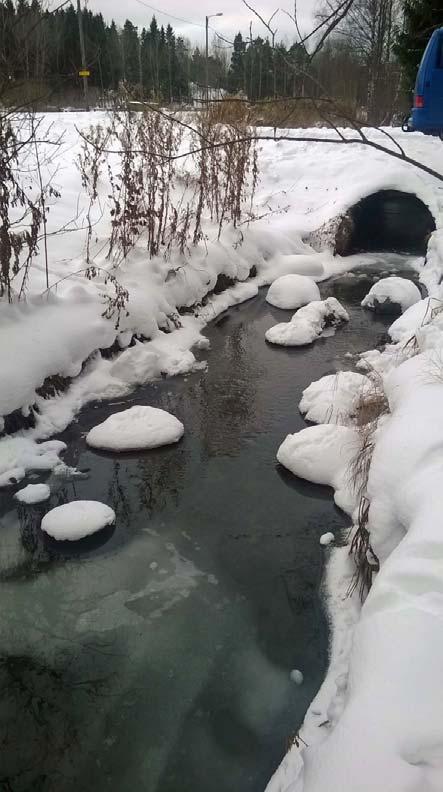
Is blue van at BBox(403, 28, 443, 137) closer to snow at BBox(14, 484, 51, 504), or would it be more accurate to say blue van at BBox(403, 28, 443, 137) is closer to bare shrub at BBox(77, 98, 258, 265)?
bare shrub at BBox(77, 98, 258, 265)

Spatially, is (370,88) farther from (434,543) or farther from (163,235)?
(434,543)

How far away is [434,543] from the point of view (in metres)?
2.65

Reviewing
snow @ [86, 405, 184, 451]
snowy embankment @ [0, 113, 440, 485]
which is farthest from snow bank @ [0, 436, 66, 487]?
snow @ [86, 405, 184, 451]

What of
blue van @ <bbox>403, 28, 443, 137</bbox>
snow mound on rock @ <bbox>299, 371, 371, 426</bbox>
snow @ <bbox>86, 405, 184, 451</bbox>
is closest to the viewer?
snow @ <bbox>86, 405, 184, 451</bbox>

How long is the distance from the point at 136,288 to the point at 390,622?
6.55 m

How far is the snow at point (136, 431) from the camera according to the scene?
575 cm

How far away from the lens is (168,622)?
380 centimetres

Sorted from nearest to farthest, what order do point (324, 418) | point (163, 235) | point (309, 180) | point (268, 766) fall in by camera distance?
point (268, 766) → point (324, 418) → point (163, 235) → point (309, 180)

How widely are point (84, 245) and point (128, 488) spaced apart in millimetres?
4808

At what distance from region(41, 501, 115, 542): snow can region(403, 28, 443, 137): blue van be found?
841cm

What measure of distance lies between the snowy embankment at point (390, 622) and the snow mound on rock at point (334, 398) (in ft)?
2.72

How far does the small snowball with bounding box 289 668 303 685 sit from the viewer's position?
3.41 m

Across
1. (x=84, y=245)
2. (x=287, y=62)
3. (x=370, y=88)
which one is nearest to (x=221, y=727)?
(x=287, y=62)

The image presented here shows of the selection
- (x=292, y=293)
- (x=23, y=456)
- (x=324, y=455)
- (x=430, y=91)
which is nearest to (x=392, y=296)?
(x=292, y=293)
